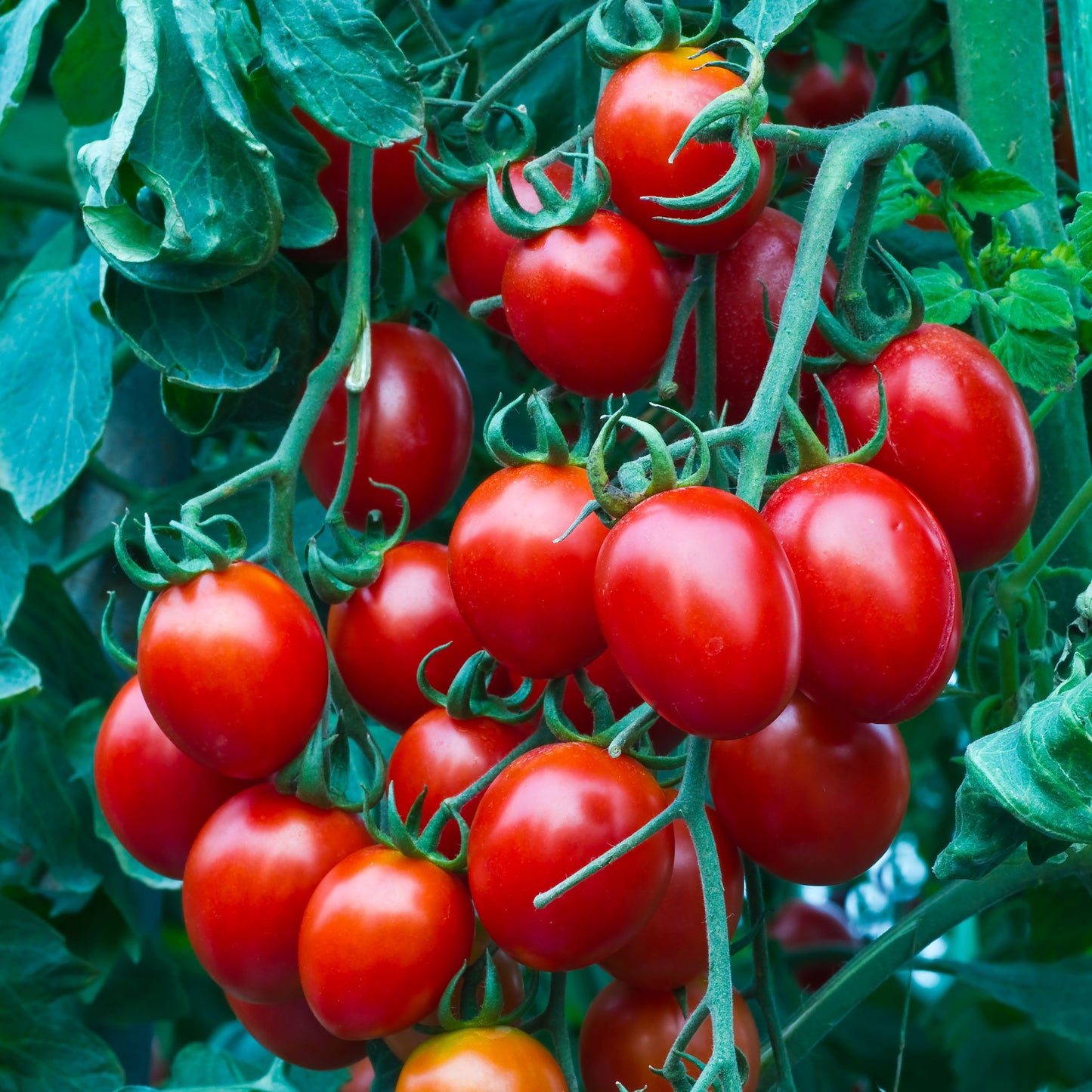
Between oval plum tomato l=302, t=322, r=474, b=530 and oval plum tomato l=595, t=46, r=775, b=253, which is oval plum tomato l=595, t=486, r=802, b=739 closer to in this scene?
oval plum tomato l=595, t=46, r=775, b=253

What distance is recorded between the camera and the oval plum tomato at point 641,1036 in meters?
0.68

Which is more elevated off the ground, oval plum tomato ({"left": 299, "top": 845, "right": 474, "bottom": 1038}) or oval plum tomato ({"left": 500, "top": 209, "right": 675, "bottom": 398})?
oval plum tomato ({"left": 500, "top": 209, "right": 675, "bottom": 398})

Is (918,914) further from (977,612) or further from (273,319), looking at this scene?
(273,319)

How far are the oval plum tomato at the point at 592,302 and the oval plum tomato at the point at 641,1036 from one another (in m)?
0.33

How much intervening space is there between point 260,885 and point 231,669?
0.38 feet

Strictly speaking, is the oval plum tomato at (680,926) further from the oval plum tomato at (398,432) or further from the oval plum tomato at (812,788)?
the oval plum tomato at (398,432)

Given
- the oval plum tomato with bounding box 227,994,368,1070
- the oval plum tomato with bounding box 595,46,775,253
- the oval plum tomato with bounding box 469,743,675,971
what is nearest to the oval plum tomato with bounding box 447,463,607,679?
the oval plum tomato with bounding box 469,743,675,971

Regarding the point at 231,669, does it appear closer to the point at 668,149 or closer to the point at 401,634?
the point at 401,634

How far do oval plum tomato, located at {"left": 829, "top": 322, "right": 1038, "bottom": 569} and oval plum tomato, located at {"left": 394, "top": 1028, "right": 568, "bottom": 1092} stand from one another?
1.04 ft

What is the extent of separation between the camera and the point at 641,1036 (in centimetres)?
68

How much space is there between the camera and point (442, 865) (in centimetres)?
63

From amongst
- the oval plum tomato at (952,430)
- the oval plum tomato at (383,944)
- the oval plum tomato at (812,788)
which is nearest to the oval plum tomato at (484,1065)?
the oval plum tomato at (383,944)

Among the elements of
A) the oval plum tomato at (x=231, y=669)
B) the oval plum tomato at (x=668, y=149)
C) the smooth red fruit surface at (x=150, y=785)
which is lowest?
the smooth red fruit surface at (x=150, y=785)

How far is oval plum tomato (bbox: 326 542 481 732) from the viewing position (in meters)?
0.72
